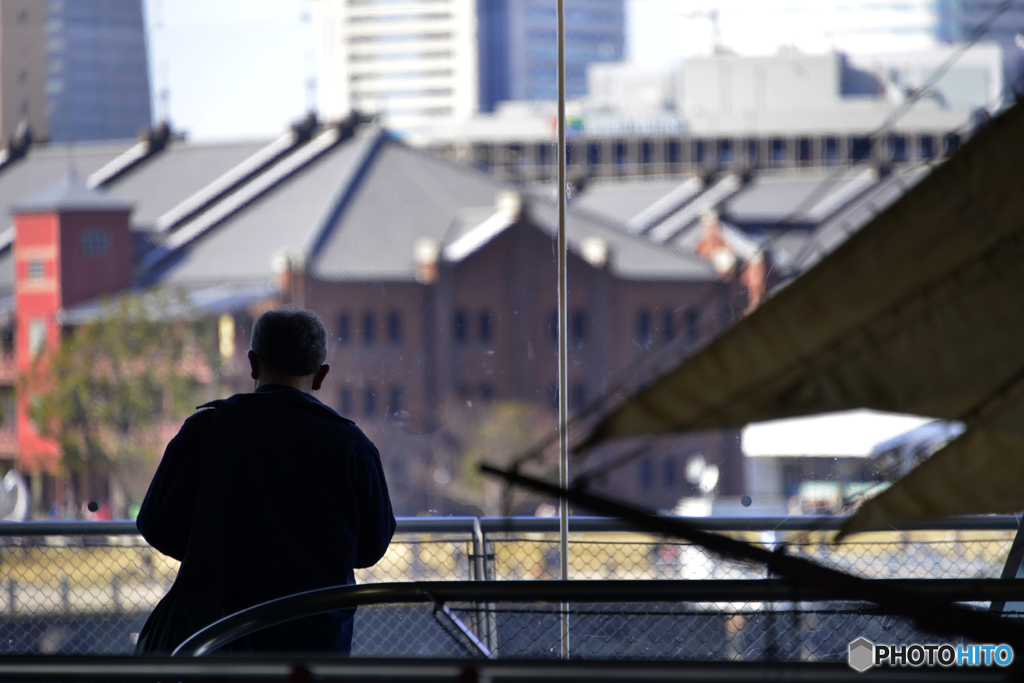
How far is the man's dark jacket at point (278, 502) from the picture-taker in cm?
131

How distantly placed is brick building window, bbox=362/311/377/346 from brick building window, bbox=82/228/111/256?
899cm

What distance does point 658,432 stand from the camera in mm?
989

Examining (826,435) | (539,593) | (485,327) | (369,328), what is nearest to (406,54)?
(485,327)

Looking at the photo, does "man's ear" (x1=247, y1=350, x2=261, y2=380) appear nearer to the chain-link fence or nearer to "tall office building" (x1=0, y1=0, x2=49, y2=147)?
the chain-link fence

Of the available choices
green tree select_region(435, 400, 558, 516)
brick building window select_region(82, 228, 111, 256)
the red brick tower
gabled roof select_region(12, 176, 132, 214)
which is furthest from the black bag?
gabled roof select_region(12, 176, 132, 214)

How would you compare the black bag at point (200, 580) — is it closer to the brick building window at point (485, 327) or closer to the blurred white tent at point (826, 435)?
the blurred white tent at point (826, 435)

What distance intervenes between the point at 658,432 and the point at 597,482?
0.24 feet

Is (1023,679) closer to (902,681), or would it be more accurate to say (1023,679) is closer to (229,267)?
(902,681)

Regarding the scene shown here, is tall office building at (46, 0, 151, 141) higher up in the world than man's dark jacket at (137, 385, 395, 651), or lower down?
higher up

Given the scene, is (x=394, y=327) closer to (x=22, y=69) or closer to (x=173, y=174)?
(x=173, y=174)

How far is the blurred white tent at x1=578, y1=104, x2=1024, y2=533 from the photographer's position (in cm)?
100

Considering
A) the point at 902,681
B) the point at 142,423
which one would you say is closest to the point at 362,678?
the point at 902,681

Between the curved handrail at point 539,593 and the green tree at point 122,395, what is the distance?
32667 mm

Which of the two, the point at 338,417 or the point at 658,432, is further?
the point at 338,417
